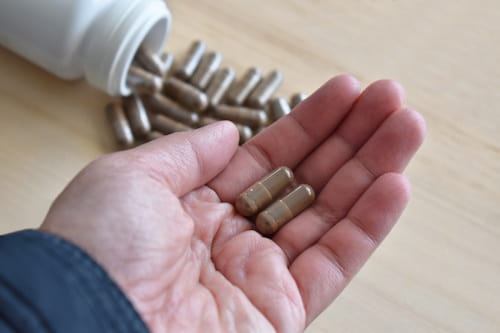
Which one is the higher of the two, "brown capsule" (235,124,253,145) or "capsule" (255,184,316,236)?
"capsule" (255,184,316,236)

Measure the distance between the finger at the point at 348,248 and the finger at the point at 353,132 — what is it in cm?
20

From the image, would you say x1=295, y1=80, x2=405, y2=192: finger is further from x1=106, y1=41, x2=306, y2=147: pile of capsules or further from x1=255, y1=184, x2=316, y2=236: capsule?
x1=106, y1=41, x2=306, y2=147: pile of capsules

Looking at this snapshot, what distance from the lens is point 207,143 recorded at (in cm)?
154

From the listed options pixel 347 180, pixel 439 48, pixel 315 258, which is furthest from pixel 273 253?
pixel 439 48

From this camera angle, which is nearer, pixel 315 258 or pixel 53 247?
pixel 53 247

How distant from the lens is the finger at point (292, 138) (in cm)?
164

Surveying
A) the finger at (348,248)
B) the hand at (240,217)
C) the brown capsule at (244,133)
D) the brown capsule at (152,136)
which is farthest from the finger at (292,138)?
the brown capsule at (152,136)

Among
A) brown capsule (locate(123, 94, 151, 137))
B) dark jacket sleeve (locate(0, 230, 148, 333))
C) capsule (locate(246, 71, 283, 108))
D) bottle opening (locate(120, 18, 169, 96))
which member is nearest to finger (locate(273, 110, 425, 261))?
dark jacket sleeve (locate(0, 230, 148, 333))

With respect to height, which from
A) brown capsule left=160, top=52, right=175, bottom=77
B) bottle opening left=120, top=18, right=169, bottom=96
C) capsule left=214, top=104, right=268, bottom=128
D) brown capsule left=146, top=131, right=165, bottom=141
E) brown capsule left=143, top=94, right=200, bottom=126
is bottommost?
brown capsule left=146, top=131, right=165, bottom=141

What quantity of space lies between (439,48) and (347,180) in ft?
3.46

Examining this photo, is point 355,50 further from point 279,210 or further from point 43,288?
point 43,288

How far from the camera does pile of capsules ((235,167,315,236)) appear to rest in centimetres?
158

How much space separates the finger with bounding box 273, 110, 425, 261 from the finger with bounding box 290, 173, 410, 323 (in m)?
0.07

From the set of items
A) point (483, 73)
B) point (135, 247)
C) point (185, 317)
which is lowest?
point (185, 317)
